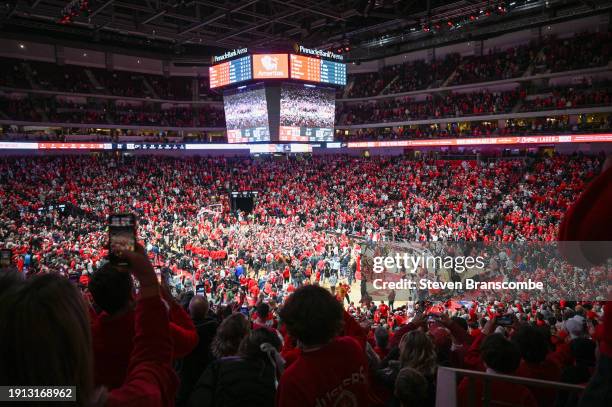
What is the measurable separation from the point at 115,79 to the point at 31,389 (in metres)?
46.1

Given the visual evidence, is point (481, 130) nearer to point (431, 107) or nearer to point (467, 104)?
point (467, 104)

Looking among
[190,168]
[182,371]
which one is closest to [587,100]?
[190,168]

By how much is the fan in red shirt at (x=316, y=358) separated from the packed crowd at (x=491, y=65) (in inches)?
1286

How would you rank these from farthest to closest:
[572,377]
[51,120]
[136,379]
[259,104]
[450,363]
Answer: [51,120], [259,104], [450,363], [572,377], [136,379]

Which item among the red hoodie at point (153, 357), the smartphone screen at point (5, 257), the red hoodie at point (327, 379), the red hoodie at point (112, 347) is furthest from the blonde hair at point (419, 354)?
the smartphone screen at point (5, 257)

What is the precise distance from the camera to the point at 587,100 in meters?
28.4

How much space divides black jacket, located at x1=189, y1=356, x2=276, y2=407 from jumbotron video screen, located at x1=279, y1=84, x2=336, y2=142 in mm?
25413

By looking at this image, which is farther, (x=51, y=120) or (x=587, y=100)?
(x=51, y=120)

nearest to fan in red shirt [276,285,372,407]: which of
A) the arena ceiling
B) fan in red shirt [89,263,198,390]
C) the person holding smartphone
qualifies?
fan in red shirt [89,263,198,390]

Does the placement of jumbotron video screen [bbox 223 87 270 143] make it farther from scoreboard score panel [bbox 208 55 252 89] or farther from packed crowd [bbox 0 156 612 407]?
packed crowd [bbox 0 156 612 407]

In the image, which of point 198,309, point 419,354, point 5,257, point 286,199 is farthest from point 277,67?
point 419,354

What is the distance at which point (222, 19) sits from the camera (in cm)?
3559

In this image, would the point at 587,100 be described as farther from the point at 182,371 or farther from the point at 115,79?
the point at 115,79

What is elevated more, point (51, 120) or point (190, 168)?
point (51, 120)
